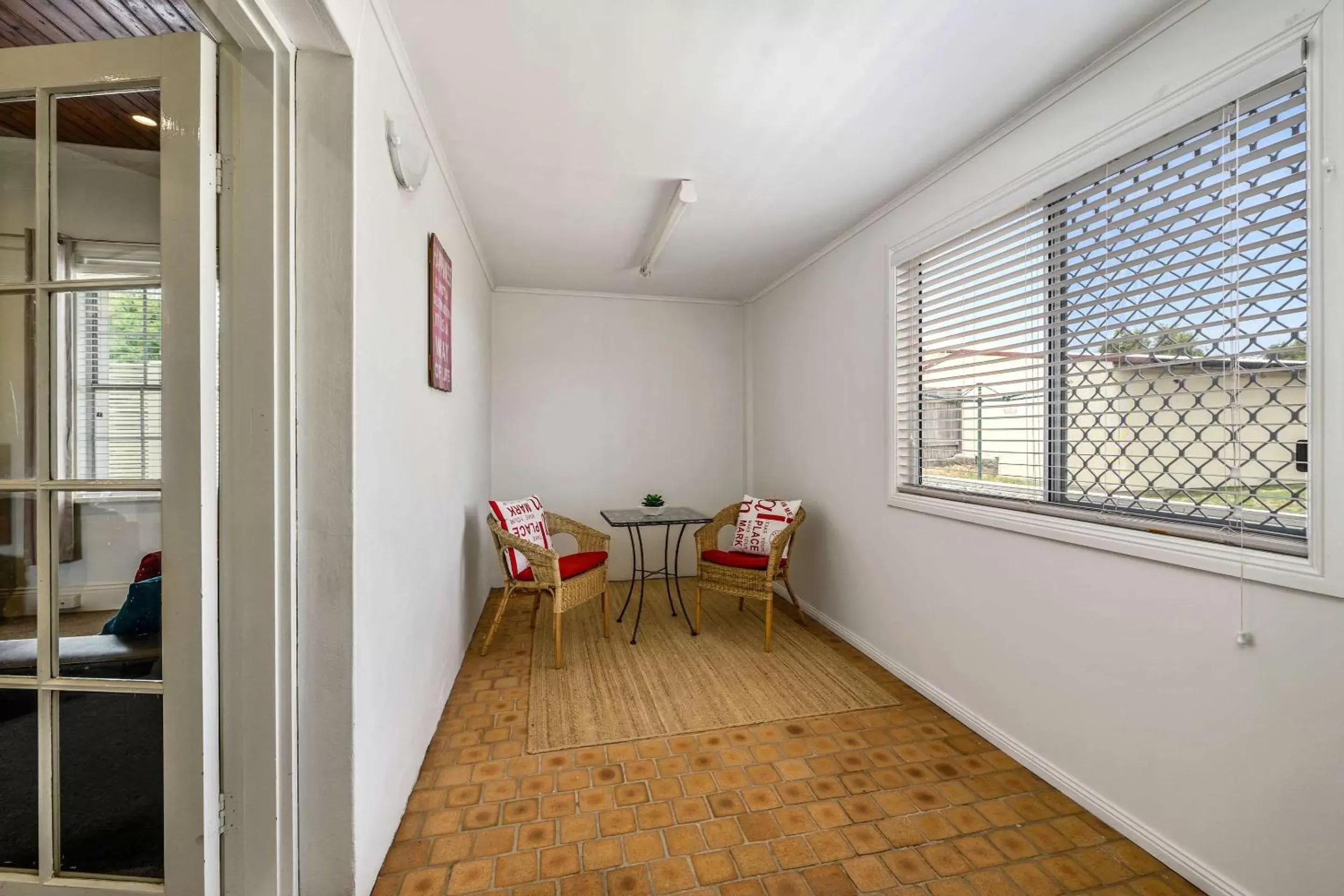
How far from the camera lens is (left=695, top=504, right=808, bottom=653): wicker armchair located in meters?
3.15

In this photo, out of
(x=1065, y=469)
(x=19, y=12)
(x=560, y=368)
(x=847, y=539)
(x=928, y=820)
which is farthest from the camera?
(x=560, y=368)

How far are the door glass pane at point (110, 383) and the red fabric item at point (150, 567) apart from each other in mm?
185

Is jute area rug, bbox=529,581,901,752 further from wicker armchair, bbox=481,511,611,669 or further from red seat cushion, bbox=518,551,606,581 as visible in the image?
red seat cushion, bbox=518,551,606,581

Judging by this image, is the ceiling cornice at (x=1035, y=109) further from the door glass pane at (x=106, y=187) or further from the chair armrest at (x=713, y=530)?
the door glass pane at (x=106, y=187)

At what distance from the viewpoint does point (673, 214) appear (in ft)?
8.95

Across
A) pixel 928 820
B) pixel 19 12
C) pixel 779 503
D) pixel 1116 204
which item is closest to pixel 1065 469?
pixel 1116 204

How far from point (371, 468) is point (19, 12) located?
1.50 metres

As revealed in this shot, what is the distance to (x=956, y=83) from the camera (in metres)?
1.81

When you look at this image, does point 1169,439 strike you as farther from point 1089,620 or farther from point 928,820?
point 928,820

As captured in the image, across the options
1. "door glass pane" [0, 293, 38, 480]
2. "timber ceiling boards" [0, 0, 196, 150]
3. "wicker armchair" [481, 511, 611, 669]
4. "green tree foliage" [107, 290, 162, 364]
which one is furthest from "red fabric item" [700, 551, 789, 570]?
"timber ceiling boards" [0, 0, 196, 150]

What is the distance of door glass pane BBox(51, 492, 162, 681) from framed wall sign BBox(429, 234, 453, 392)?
1.10 meters

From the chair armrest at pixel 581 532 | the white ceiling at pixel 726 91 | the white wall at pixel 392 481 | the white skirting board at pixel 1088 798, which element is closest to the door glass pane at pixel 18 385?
the white wall at pixel 392 481

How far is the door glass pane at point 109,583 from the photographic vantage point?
3.90 ft

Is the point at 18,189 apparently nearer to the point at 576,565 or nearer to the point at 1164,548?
the point at 576,565
